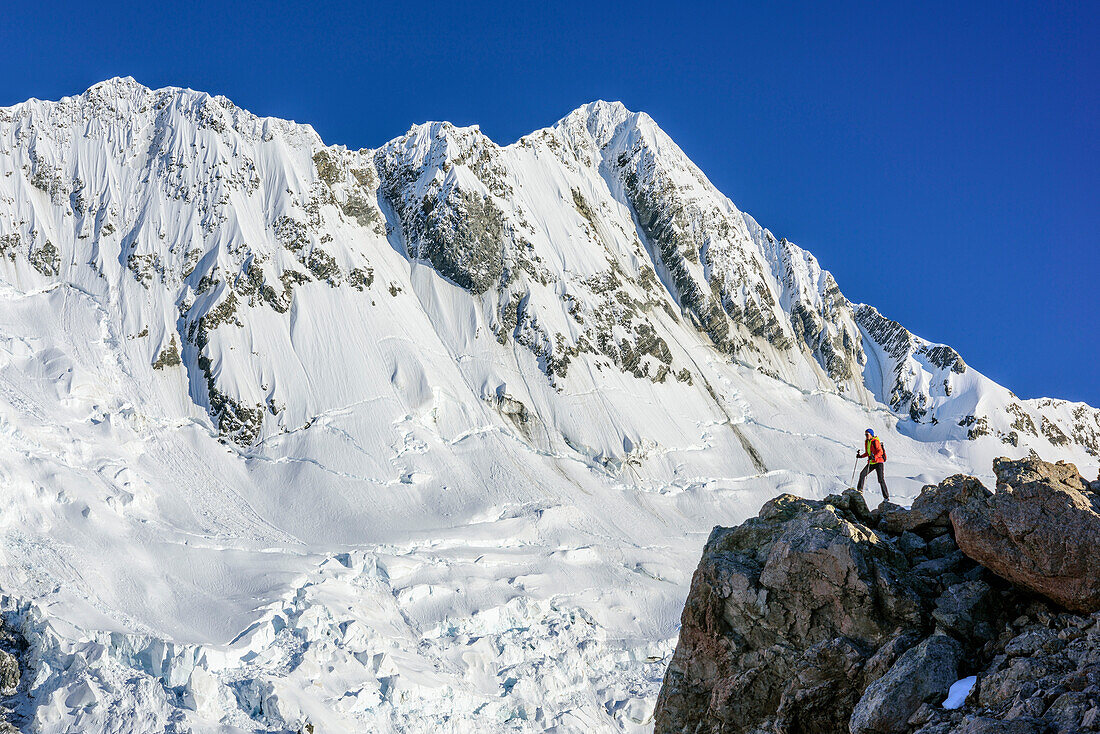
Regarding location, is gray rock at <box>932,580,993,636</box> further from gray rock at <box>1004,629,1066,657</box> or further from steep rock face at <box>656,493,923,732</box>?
gray rock at <box>1004,629,1066,657</box>

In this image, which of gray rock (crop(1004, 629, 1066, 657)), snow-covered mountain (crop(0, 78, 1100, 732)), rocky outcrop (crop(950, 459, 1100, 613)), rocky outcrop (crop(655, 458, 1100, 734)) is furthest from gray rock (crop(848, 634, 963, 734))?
snow-covered mountain (crop(0, 78, 1100, 732))

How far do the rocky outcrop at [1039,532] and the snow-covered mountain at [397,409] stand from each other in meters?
29.4

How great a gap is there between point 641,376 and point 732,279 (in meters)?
27.4

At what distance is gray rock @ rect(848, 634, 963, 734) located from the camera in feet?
A: 40.2

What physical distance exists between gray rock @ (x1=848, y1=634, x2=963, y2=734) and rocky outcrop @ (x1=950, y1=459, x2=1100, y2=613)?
5.79ft

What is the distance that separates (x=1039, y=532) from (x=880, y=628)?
2989mm

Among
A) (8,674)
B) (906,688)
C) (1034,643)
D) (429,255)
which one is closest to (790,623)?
(906,688)

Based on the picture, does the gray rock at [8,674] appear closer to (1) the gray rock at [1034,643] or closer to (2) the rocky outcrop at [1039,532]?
(2) the rocky outcrop at [1039,532]

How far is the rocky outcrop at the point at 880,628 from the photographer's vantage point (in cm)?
1169

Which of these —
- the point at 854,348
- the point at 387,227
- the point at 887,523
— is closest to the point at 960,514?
the point at 887,523

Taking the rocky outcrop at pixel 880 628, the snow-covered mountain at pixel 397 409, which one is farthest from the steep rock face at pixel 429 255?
the rocky outcrop at pixel 880 628

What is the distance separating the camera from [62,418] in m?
61.5

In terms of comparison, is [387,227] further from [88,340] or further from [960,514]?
[960,514]

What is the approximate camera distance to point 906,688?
40.7 ft
